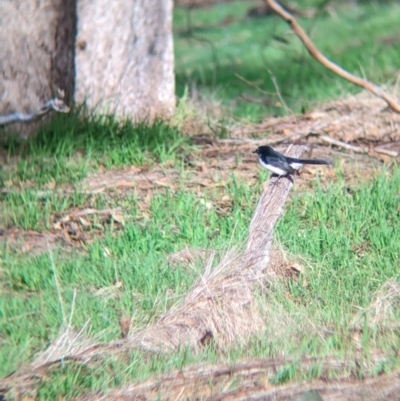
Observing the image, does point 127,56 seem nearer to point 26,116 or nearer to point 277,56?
point 26,116

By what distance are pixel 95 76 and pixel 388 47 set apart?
204 inches

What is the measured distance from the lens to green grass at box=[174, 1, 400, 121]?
9500mm

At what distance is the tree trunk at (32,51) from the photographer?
7.05 metres

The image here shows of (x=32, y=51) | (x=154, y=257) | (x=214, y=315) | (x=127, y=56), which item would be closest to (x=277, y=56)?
(x=127, y=56)

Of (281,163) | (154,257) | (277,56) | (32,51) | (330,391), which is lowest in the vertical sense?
(277,56)

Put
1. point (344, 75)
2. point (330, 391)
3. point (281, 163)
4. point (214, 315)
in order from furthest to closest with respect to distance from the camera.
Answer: point (344, 75) → point (281, 163) → point (214, 315) → point (330, 391)

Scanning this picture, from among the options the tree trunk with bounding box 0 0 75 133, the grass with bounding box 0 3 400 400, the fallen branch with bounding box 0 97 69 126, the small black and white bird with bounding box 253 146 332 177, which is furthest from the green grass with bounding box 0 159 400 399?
the tree trunk with bounding box 0 0 75 133

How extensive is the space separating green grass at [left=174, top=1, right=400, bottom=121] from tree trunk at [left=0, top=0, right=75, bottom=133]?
1.91m

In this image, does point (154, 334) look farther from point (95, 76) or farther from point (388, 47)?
point (388, 47)

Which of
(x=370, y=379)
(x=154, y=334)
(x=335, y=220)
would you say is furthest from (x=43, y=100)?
(x=370, y=379)

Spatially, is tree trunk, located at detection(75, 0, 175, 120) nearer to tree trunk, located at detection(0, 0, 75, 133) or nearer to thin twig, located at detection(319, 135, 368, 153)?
tree trunk, located at detection(0, 0, 75, 133)

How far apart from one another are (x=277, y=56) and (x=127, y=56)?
5.37 meters

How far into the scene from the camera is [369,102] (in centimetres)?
806

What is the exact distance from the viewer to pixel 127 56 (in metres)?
8.14
